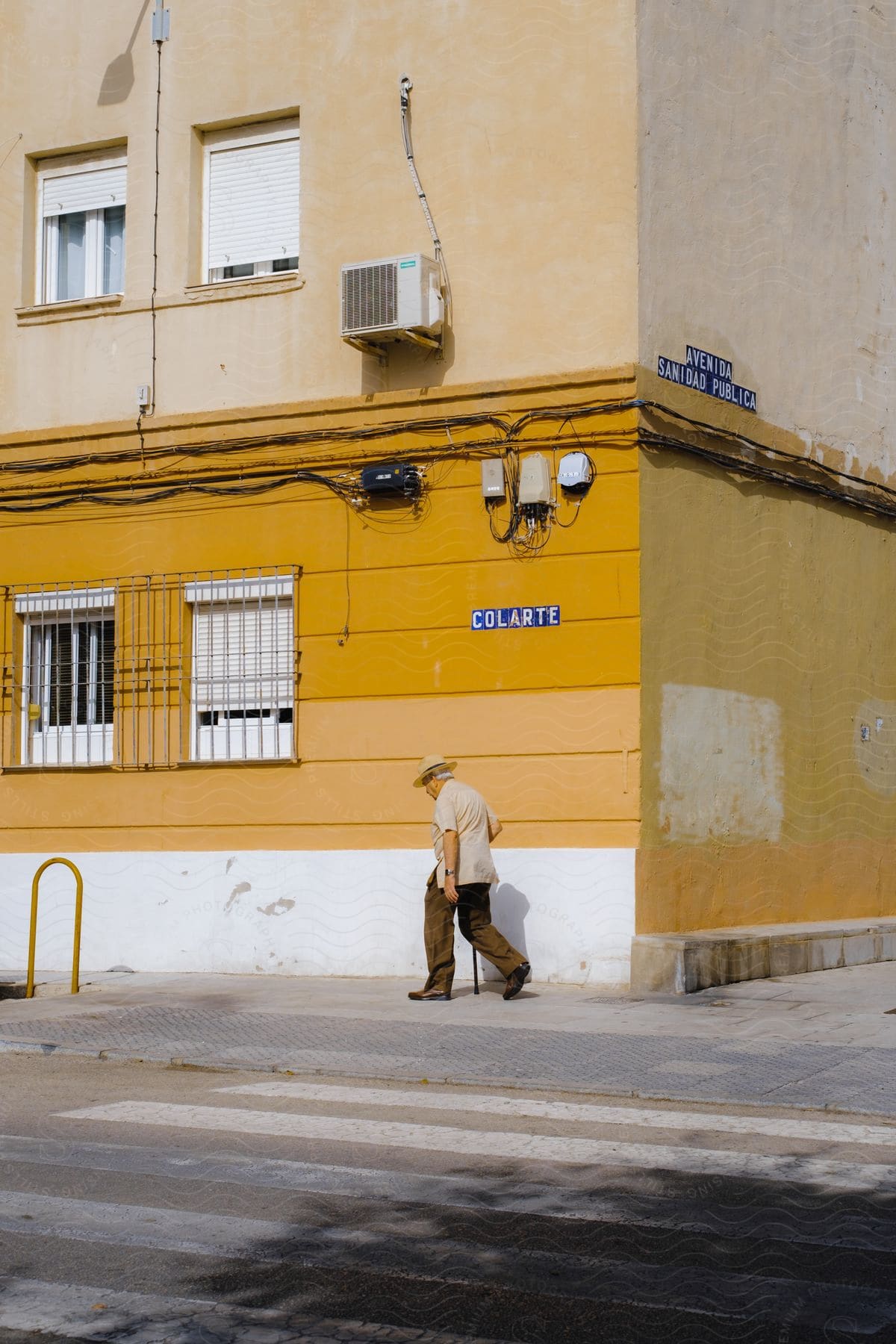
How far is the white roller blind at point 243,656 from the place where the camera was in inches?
535

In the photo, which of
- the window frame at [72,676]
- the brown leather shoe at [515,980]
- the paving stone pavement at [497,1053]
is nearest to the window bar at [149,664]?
the window frame at [72,676]

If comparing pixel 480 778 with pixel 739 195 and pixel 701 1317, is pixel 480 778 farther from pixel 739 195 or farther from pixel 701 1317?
pixel 701 1317

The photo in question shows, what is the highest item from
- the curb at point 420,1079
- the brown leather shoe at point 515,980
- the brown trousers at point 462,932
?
the brown trousers at point 462,932

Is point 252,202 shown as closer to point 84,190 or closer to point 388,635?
point 84,190

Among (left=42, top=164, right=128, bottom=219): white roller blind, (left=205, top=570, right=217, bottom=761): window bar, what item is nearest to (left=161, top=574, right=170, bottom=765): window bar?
(left=205, top=570, right=217, bottom=761): window bar

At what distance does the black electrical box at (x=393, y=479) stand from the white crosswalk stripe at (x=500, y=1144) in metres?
6.15

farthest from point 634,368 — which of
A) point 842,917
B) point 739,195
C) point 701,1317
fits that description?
point 701,1317

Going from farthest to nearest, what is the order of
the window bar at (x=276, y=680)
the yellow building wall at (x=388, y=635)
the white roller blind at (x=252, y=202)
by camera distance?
the white roller blind at (x=252, y=202), the window bar at (x=276, y=680), the yellow building wall at (x=388, y=635)

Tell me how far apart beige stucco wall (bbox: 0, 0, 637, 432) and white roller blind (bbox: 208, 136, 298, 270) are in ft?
0.66

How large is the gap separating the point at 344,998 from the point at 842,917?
525cm

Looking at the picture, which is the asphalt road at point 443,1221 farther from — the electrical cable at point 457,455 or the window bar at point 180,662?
the window bar at point 180,662

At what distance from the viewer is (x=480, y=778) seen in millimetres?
12609

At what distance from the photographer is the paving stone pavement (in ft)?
26.5

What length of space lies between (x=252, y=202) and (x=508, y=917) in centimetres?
649
